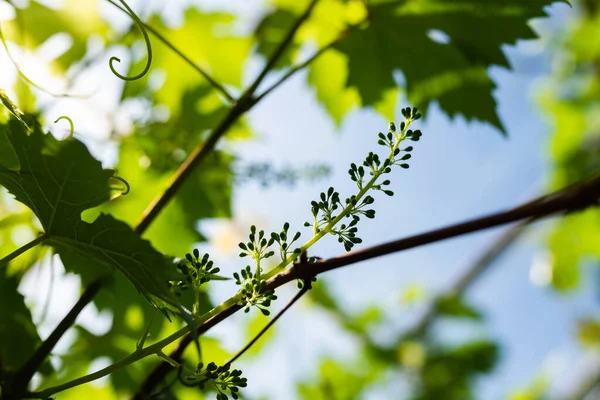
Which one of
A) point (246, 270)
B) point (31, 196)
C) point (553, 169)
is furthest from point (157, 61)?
point (553, 169)

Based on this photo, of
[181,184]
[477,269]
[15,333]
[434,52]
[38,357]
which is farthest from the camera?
[477,269]

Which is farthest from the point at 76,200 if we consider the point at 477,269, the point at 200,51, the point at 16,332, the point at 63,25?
the point at 477,269

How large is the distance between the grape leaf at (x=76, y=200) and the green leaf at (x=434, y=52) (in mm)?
723

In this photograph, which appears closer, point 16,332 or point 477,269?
point 16,332

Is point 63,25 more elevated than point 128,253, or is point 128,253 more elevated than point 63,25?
point 63,25

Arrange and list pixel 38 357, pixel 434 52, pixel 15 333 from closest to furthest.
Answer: pixel 38 357, pixel 15 333, pixel 434 52

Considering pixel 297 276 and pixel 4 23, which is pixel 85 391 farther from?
pixel 297 276

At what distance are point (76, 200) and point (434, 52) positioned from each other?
0.78 m

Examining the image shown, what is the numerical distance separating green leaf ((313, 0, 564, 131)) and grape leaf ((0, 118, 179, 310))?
0.72 m

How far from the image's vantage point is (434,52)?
3.57ft

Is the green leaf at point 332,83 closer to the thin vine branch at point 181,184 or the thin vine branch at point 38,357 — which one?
the thin vine branch at point 181,184

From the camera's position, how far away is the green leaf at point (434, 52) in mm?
1072

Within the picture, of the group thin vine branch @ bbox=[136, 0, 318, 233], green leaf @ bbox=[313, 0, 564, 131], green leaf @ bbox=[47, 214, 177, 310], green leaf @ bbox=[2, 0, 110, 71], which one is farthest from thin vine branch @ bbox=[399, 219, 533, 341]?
green leaf @ bbox=[47, 214, 177, 310]

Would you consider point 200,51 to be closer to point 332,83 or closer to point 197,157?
point 332,83
